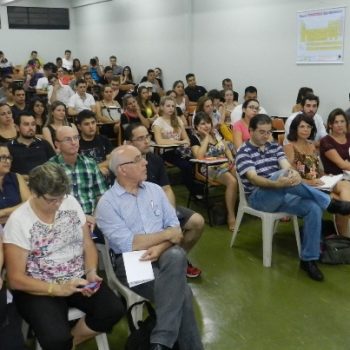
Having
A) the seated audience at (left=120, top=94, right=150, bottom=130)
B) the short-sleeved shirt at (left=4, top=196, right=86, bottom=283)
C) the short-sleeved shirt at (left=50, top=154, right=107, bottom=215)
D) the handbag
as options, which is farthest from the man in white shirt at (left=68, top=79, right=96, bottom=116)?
the short-sleeved shirt at (left=4, top=196, right=86, bottom=283)

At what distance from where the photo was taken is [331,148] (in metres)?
3.70

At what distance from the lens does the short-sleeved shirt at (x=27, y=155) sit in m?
3.28

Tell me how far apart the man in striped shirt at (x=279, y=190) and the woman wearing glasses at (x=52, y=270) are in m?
1.52

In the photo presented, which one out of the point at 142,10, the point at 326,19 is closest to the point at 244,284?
the point at 326,19

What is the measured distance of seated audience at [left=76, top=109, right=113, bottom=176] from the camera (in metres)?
3.33

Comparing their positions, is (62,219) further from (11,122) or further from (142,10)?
(142,10)

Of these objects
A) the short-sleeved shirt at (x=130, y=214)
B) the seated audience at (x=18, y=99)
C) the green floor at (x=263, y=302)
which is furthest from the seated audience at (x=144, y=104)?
the short-sleeved shirt at (x=130, y=214)

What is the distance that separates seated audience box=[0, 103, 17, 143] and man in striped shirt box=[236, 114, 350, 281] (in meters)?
2.03

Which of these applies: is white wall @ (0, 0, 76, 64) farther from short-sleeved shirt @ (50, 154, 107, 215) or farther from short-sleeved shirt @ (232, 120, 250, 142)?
short-sleeved shirt @ (50, 154, 107, 215)

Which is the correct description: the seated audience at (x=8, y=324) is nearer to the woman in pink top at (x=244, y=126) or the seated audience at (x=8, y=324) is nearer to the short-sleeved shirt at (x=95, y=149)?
the short-sleeved shirt at (x=95, y=149)

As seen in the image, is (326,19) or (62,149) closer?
(62,149)

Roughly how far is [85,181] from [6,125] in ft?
4.94

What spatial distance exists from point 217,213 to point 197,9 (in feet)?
18.7

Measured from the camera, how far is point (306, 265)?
120 inches
